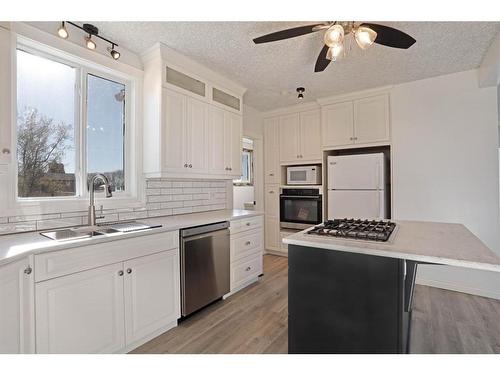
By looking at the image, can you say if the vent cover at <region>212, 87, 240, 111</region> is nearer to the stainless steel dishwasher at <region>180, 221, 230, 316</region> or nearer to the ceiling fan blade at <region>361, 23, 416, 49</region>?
the stainless steel dishwasher at <region>180, 221, 230, 316</region>

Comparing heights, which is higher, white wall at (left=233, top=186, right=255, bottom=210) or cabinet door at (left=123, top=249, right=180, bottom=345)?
white wall at (left=233, top=186, right=255, bottom=210)

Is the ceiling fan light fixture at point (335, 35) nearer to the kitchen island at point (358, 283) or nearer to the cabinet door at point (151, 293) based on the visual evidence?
the kitchen island at point (358, 283)

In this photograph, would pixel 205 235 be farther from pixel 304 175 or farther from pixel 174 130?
pixel 304 175

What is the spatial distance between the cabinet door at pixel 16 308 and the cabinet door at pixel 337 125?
355 centimetres

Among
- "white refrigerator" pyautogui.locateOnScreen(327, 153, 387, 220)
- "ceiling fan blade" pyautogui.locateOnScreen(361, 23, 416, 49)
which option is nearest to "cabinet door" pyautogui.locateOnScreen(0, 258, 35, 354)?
"ceiling fan blade" pyautogui.locateOnScreen(361, 23, 416, 49)

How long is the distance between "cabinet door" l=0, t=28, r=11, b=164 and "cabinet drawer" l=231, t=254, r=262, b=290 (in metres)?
2.04

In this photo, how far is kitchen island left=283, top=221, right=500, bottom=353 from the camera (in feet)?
3.98

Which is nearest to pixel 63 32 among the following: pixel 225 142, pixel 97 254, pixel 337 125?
pixel 97 254

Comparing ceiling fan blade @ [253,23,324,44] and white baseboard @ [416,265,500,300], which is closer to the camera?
ceiling fan blade @ [253,23,324,44]

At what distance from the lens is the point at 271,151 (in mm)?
4359
